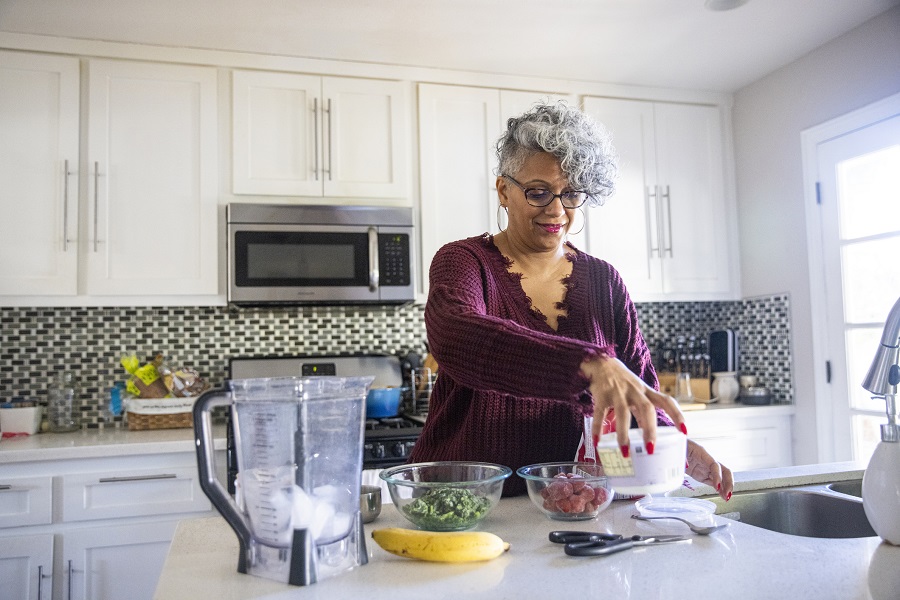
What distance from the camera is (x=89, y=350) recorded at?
2.82 m

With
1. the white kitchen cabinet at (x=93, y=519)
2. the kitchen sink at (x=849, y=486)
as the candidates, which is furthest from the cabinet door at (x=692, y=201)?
the white kitchen cabinet at (x=93, y=519)

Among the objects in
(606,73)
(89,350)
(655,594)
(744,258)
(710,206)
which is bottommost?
(655,594)

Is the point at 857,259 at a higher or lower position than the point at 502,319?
higher

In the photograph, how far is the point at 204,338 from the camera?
2.94 m

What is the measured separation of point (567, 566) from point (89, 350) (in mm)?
2475

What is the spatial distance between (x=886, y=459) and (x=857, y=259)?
1.93m

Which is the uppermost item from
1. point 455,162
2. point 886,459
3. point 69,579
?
point 455,162

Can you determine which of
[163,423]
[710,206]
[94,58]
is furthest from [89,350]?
[710,206]

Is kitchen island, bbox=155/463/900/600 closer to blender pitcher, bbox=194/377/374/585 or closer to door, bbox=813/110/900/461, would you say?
blender pitcher, bbox=194/377/374/585

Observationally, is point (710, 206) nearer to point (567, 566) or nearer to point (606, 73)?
Answer: point (606, 73)

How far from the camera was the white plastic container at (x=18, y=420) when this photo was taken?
2535 millimetres

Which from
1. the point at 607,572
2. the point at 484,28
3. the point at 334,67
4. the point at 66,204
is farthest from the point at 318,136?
the point at 607,572

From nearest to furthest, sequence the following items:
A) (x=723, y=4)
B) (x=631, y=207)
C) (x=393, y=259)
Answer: (x=723, y=4) → (x=393, y=259) → (x=631, y=207)

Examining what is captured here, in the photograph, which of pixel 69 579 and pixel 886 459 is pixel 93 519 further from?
pixel 886 459
